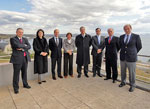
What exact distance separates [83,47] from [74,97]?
182 cm

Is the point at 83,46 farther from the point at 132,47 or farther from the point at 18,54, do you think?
the point at 18,54

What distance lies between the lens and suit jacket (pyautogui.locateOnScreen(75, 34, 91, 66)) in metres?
4.07

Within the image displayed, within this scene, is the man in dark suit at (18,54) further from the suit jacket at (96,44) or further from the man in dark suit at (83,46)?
the suit jacket at (96,44)

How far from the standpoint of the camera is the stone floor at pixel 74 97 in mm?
2416

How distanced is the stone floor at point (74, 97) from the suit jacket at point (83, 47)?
0.86 meters

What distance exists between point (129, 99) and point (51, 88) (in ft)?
6.35

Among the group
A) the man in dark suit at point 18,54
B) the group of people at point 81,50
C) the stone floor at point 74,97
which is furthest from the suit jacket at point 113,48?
the man in dark suit at point 18,54

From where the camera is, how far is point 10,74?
351cm

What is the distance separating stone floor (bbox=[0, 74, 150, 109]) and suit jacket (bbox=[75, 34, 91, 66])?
86cm

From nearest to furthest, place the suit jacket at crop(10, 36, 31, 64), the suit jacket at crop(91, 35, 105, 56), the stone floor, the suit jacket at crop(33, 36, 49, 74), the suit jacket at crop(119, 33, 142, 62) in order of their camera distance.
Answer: the stone floor
the suit jacket at crop(10, 36, 31, 64)
the suit jacket at crop(119, 33, 142, 62)
the suit jacket at crop(33, 36, 49, 74)
the suit jacket at crop(91, 35, 105, 56)

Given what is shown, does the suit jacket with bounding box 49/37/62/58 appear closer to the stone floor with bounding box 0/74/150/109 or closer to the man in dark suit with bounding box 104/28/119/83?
the stone floor with bounding box 0/74/150/109

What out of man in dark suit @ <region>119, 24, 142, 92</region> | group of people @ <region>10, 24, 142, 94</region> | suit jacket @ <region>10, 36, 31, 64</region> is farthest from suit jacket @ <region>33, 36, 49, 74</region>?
man in dark suit @ <region>119, 24, 142, 92</region>

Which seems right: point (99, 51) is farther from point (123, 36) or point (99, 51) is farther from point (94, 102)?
point (94, 102)

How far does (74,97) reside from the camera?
276 cm
